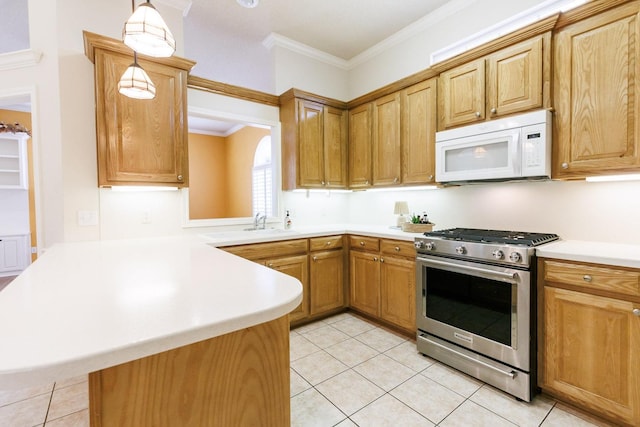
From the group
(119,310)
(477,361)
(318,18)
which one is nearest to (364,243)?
(477,361)

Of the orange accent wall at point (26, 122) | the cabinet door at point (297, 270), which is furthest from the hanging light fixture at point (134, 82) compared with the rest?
the orange accent wall at point (26, 122)

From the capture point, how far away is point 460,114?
2.52m

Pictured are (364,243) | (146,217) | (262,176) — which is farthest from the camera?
(262,176)

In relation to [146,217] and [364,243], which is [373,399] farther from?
[146,217]

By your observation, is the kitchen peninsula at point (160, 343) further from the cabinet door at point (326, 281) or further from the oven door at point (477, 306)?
the cabinet door at point (326, 281)

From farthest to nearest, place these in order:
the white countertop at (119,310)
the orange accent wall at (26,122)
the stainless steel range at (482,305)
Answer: the orange accent wall at (26,122) → the stainless steel range at (482,305) → the white countertop at (119,310)

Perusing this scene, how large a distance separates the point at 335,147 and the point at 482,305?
2.25m

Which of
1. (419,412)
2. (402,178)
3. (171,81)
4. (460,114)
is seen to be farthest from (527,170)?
(171,81)

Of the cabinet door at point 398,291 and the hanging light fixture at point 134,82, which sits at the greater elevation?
the hanging light fixture at point 134,82

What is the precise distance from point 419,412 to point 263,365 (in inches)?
54.0

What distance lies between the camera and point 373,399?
1.91m

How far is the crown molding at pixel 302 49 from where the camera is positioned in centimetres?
341

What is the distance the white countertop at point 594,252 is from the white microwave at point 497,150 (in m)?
0.51

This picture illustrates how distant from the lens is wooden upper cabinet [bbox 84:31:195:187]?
7.11ft
